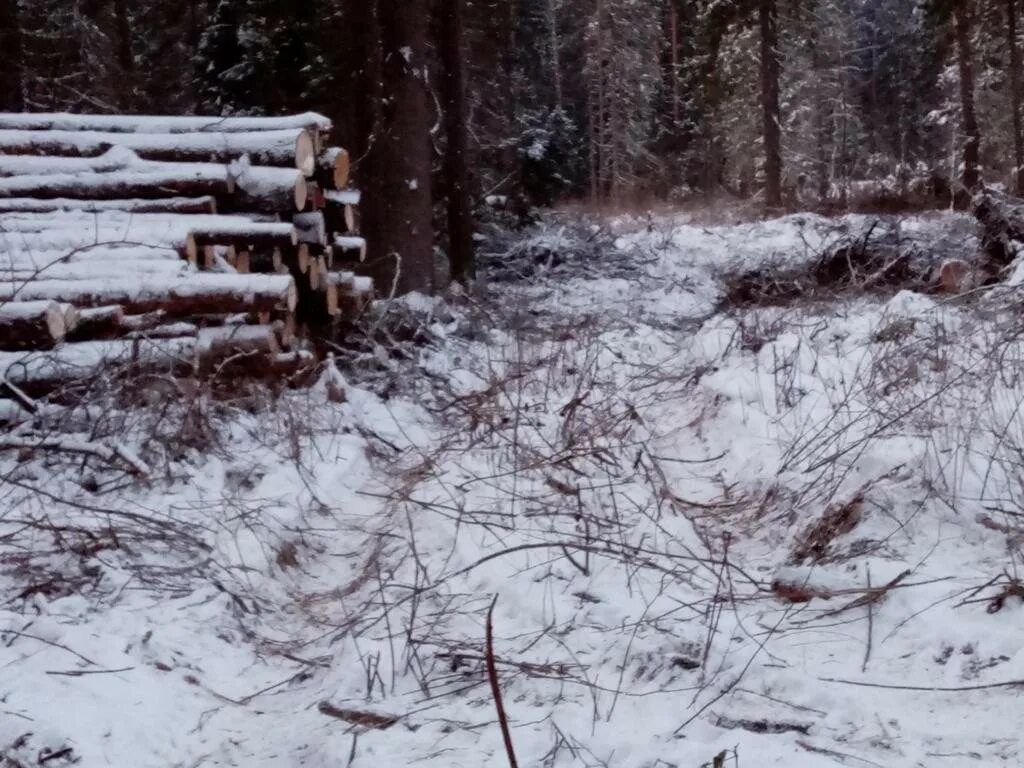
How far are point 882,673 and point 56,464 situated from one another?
3635 millimetres

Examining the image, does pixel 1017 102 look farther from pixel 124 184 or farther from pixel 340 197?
pixel 124 184

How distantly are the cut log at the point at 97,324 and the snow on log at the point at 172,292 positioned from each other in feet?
0.51

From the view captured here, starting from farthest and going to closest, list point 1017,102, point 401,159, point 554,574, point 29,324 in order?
1. point 1017,102
2. point 401,159
3. point 29,324
4. point 554,574

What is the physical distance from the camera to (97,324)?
18.2ft

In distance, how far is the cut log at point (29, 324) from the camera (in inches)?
200

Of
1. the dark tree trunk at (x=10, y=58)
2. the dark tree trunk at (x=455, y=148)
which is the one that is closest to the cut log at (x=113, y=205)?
the dark tree trunk at (x=455, y=148)

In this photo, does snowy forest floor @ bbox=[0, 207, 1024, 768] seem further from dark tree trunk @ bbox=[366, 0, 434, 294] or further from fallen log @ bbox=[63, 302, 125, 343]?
dark tree trunk @ bbox=[366, 0, 434, 294]

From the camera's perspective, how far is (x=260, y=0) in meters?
14.3

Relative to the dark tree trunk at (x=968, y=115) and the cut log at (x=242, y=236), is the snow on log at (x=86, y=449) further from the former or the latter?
the dark tree trunk at (x=968, y=115)

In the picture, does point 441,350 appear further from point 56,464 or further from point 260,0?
point 260,0

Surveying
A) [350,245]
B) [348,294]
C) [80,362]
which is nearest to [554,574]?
[80,362]

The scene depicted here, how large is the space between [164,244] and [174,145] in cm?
134

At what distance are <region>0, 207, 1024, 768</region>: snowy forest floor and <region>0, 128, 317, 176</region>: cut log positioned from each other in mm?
2159

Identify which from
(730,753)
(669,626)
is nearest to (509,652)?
(669,626)
